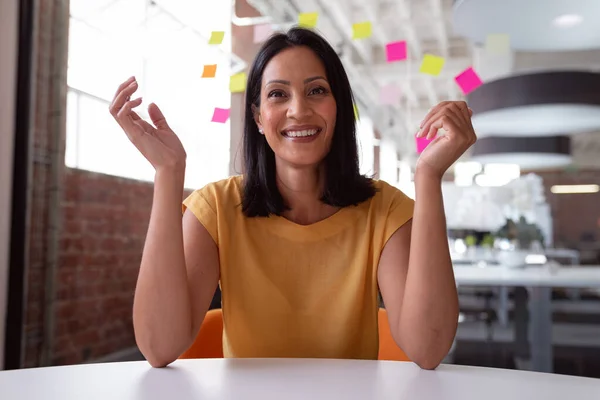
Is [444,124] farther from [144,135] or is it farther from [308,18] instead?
[308,18]

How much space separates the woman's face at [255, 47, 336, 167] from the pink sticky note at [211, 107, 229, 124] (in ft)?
7.30

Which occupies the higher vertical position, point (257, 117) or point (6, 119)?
point (6, 119)

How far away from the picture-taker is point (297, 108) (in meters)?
1.17

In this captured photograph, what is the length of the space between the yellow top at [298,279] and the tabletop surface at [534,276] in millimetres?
1541

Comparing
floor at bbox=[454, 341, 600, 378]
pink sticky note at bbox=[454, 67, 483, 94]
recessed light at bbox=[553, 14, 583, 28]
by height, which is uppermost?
recessed light at bbox=[553, 14, 583, 28]

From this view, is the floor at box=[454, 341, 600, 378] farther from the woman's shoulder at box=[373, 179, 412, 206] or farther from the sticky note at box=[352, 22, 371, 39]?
the woman's shoulder at box=[373, 179, 412, 206]

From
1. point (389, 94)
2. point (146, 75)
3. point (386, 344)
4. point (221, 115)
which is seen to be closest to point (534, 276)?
point (389, 94)

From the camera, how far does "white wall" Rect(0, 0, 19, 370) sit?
2416mm

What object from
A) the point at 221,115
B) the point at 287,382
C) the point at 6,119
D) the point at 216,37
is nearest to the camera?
the point at 287,382

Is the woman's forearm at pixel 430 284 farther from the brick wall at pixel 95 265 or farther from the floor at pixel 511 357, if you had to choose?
the floor at pixel 511 357

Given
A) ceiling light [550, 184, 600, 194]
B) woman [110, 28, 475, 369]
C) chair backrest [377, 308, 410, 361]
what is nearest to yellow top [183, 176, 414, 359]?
woman [110, 28, 475, 369]

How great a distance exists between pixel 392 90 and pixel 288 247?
8.06 feet

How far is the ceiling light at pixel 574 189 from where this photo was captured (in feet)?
9.53

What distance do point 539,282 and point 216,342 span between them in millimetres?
1926
